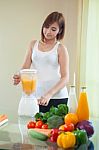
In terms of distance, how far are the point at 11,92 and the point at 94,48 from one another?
1.18 m

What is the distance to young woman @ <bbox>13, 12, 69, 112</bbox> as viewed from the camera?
2.03 m

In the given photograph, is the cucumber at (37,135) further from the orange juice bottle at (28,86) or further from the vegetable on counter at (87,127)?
the orange juice bottle at (28,86)

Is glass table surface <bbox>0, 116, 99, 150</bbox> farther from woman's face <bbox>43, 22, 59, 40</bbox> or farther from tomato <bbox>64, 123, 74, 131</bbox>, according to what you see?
woman's face <bbox>43, 22, 59, 40</bbox>

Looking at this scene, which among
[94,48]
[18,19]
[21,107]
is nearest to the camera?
[21,107]

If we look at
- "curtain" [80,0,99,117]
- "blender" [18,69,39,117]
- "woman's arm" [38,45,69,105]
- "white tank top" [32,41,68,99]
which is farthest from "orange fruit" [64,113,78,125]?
A: "curtain" [80,0,99,117]

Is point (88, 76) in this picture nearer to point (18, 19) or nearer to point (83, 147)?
point (18, 19)

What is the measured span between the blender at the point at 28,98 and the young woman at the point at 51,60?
27cm

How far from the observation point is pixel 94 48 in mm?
3203

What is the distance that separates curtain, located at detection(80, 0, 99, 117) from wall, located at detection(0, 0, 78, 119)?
16 centimetres

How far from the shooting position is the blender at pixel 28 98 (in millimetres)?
1708

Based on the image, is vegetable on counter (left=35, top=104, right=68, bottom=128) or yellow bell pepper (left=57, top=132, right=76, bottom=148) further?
vegetable on counter (left=35, top=104, right=68, bottom=128)

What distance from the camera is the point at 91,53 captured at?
322 centimetres

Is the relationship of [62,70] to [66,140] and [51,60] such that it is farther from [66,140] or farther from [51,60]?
[66,140]

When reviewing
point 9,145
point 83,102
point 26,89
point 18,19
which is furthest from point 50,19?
point 18,19
